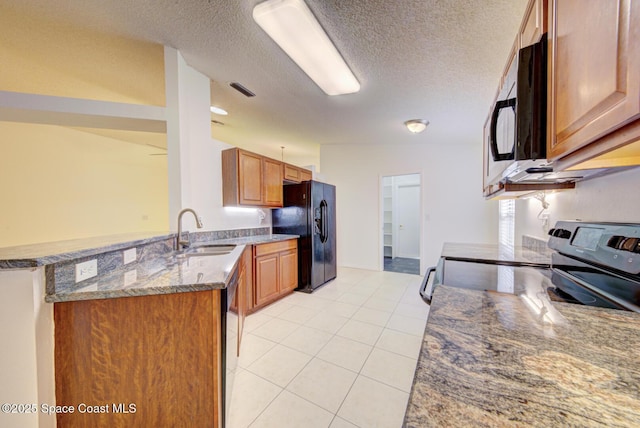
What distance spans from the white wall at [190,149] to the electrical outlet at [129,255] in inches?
27.4

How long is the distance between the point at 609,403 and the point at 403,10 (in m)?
1.91

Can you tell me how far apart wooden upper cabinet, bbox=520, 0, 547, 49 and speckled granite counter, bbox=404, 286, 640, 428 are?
0.97 metres

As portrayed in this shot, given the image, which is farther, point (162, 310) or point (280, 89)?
point (280, 89)

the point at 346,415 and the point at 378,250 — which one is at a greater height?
the point at 378,250

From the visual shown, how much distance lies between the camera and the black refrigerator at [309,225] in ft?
11.3

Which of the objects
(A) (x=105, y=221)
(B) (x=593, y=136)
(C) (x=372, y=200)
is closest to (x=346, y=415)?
(B) (x=593, y=136)

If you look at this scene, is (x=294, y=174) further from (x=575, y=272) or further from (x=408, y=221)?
(x=408, y=221)

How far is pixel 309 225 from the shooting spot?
11.3ft

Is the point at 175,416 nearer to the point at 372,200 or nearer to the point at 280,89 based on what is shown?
the point at 280,89

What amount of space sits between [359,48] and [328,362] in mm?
2498

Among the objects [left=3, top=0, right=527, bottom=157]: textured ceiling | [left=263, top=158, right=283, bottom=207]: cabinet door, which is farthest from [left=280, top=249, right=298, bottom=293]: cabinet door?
[left=3, top=0, right=527, bottom=157]: textured ceiling

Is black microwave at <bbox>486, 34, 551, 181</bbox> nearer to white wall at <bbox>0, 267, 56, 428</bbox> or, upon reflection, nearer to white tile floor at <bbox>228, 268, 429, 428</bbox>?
white tile floor at <bbox>228, 268, 429, 428</bbox>

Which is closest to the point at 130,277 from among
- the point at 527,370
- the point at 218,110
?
the point at 527,370

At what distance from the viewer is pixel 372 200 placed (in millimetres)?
4617
